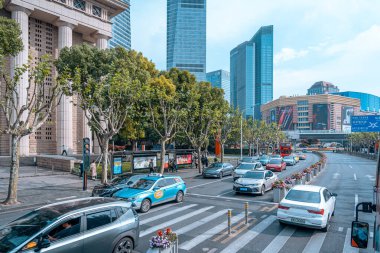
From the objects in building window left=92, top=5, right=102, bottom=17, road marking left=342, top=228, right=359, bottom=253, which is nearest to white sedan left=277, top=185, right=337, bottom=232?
road marking left=342, top=228, right=359, bottom=253

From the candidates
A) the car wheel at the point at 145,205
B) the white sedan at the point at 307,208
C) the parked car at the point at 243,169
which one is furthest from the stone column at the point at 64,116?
the white sedan at the point at 307,208

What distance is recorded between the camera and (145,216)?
41.2ft

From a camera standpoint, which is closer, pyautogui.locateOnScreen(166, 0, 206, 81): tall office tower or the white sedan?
the white sedan

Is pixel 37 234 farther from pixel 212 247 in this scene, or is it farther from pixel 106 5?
pixel 106 5

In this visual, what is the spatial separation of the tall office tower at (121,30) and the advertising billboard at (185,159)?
411 ft

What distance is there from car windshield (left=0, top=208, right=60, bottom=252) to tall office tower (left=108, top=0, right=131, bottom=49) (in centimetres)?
15016

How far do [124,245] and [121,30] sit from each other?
168 metres

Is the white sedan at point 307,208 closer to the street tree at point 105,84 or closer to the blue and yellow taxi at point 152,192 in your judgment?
the blue and yellow taxi at point 152,192

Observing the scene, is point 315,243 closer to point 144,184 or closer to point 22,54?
point 144,184

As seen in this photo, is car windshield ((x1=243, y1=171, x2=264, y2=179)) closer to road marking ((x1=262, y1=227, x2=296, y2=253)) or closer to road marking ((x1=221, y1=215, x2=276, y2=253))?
road marking ((x1=221, y1=215, x2=276, y2=253))

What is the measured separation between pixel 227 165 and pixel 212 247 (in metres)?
19.6

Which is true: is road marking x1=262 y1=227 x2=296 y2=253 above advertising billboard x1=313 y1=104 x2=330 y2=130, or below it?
below

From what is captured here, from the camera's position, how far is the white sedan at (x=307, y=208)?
10104mm

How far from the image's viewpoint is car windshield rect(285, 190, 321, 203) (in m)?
10.7
